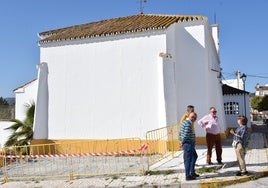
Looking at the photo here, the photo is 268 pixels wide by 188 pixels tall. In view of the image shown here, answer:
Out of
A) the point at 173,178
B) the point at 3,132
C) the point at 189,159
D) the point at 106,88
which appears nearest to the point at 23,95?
the point at 3,132

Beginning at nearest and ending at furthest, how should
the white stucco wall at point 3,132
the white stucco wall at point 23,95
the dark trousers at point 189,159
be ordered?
the dark trousers at point 189,159 < the white stucco wall at point 3,132 < the white stucco wall at point 23,95

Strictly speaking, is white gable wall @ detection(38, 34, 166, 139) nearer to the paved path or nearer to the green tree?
the green tree

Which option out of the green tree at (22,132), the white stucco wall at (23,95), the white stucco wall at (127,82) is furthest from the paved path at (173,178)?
the white stucco wall at (23,95)

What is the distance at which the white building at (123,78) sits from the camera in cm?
1341

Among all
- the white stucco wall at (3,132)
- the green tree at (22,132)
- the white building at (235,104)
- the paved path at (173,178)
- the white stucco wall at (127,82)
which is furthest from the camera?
the white building at (235,104)

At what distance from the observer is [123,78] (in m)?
13.9

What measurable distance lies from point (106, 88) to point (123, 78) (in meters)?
0.88

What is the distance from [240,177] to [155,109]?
18.4 feet

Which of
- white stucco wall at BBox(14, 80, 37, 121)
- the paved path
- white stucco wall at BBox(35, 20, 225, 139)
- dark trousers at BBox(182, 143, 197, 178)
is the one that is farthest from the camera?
white stucco wall at BBox(14, 80, 37, 121)

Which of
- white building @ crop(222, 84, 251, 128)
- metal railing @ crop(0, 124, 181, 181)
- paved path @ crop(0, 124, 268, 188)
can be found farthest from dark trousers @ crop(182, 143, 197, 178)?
white building @ crop(222, 84, 251, 128)

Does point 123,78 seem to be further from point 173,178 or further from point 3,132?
point 3,132

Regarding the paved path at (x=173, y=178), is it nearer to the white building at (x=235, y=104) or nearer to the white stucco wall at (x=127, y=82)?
the white stucco wall at (x=127, y=82)

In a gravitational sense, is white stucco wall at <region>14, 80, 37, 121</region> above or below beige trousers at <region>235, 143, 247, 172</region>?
above

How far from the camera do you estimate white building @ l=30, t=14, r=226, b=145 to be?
44.0 ft
